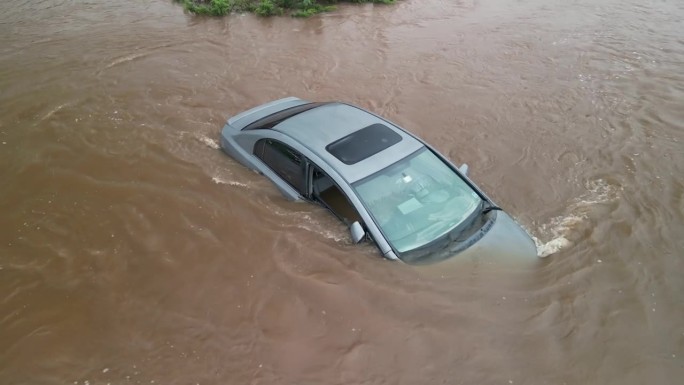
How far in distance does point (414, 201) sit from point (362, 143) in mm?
807

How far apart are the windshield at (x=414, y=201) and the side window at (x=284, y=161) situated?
82 cm

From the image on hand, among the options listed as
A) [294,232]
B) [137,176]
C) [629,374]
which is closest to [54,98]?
[137,176]

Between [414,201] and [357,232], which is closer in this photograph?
[357,232]

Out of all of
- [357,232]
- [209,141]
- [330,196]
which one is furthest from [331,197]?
[209,141]

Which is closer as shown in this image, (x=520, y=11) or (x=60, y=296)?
(x=60, y=296)

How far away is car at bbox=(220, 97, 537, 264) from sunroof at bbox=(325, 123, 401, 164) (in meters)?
0.01

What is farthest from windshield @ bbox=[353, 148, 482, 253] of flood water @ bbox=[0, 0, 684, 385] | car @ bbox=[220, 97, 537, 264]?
flood water @ bbox=[0, 0, 684, 385]

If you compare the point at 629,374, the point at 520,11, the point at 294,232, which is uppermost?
the point at 520,11

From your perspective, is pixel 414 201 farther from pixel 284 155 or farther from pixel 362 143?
pixel 284 155

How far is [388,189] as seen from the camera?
5.06 m

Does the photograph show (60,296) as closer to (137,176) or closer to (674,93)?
(137,176)

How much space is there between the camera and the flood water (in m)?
4.60

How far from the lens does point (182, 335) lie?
4766 millimetres

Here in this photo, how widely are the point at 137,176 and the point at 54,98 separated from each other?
3156mm
